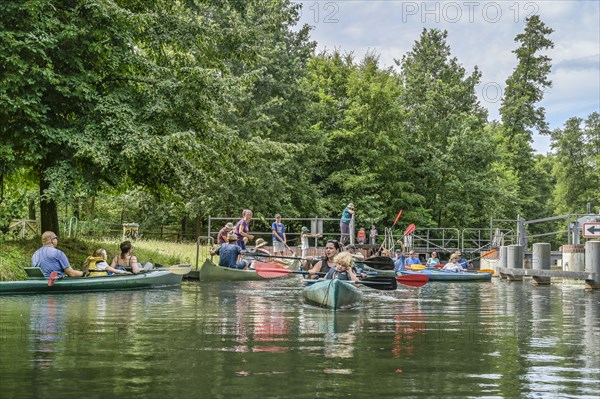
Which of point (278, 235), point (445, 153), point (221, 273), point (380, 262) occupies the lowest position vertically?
point (221, 273)

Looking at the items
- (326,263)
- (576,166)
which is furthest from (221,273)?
(576,166)

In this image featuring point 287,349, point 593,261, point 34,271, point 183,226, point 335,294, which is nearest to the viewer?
point 287,349

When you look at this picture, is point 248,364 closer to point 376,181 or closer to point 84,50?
point 84,50

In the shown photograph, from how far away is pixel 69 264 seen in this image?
60.1 ft

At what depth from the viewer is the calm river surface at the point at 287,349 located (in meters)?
6.38

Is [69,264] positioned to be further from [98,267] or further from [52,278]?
[52,278]

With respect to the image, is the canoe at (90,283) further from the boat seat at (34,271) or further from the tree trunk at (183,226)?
the tree trunk at (183,226)

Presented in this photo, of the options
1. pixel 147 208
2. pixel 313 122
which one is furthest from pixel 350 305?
pixel 313 122

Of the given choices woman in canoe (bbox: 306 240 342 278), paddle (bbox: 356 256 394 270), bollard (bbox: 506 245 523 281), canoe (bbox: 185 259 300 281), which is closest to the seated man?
canoe (bbox: 185 259 300 281)

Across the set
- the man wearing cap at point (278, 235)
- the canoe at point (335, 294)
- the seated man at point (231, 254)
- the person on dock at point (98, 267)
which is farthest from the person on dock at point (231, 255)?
the canoe at point (335, 294)

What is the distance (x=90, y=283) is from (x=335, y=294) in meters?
Result: 6.49

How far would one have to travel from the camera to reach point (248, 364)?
7.44m

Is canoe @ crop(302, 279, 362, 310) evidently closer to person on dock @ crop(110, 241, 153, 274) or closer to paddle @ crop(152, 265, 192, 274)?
person on dock @ crop(110, 241, 153, 274)

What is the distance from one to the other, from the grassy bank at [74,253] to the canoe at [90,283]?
231cm
